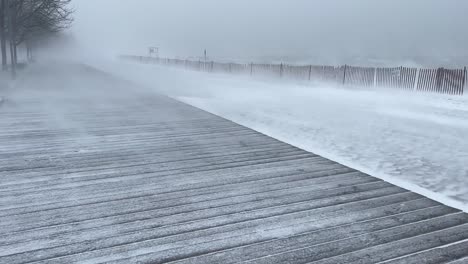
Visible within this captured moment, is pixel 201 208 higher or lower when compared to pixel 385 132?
higher

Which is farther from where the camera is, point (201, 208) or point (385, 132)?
point (385, 132)

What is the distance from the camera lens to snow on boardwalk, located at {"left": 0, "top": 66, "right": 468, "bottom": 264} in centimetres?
299

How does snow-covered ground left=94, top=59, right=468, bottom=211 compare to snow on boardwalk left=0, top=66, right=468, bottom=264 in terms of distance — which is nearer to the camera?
snow on boardwalk left=0, top=66, right=468, bottom=264

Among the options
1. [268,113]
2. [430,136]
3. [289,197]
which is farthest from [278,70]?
[289,197]

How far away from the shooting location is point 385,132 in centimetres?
955

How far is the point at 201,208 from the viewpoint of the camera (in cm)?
382

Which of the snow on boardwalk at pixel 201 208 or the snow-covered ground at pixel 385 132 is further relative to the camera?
the snow-covered ground at pixel 385 132

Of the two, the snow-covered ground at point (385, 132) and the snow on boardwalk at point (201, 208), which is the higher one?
the snow on boardwalk at point (201, 208)

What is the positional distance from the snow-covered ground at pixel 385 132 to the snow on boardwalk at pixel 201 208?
0.98 metres

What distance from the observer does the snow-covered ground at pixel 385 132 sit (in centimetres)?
568

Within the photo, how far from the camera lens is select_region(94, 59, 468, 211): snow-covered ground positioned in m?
5.68

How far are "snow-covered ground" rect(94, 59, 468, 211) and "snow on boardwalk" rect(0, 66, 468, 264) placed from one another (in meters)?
0.98

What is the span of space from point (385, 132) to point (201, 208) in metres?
7.13

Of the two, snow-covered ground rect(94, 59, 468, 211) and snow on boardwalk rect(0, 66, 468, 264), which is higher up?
snow on boardwalk rect(0, 66, 468, 264)
